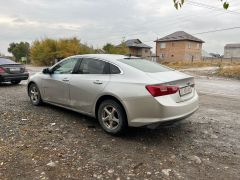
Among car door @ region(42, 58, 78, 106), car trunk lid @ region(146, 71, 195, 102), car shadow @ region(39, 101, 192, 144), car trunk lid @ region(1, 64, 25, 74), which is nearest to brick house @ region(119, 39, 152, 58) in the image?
car trunk lid @ region(1, 64, 25, 74)

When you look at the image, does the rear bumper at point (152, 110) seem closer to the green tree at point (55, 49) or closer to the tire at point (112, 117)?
the tire at point (112, 117)

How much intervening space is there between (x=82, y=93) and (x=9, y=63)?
8.03 meters

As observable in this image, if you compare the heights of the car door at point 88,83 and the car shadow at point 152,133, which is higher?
the car door at point 88,83

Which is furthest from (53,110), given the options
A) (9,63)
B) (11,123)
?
(9,63)

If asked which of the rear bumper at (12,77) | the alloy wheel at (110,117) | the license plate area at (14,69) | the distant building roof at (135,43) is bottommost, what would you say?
the alloy wheel at (110,117)

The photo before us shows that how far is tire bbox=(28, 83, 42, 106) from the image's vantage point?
7.45 metres

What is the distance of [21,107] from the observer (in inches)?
296

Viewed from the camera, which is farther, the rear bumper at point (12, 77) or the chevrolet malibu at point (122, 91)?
the rear bumper at point (12, 77)

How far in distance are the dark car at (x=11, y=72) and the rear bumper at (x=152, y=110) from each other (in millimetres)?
8820

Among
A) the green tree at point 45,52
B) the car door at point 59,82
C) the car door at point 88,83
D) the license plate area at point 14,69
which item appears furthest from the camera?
the green tree at point 45,52

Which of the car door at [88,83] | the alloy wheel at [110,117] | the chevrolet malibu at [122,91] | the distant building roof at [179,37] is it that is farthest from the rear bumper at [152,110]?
the distant building roof at [179,37]

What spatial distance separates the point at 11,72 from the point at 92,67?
773 centimetres

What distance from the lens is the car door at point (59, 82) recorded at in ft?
20.9

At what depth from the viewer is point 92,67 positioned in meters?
5.94
